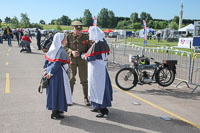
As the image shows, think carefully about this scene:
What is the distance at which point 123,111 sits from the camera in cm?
527

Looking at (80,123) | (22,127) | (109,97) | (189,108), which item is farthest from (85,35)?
(189,108)

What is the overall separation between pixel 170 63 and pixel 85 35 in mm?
3454

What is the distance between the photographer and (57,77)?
4.57m

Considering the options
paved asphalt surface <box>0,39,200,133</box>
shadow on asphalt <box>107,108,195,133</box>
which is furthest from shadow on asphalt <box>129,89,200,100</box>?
shadow on asphalt <box>107,108,195,133</box>

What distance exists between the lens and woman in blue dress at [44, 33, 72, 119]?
450 centimetres

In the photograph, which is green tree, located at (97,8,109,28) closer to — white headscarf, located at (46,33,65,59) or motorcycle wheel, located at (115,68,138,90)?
motorcycle wheel, located at (115,68,138,90)

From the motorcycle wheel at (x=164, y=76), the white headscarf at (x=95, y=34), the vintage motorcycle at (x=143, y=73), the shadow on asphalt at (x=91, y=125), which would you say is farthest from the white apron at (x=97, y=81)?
the motorcycle wheel at (x=164, y=76)

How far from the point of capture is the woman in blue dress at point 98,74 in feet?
15.8

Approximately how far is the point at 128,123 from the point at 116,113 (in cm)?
61

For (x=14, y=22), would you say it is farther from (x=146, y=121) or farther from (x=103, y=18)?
(x=146, y=121)

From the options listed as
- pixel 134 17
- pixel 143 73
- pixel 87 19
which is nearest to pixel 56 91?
pixel 143 73

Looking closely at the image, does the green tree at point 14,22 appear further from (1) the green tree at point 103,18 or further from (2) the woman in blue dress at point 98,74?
(2) the woman in blue dress at point 98,74

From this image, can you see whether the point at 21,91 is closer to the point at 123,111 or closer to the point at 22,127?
the point at 22,127

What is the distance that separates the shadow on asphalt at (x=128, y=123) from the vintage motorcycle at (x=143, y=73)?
230 centimetres
